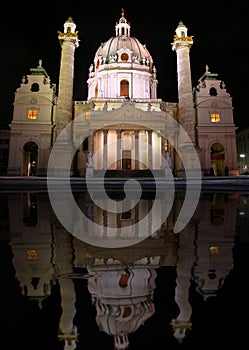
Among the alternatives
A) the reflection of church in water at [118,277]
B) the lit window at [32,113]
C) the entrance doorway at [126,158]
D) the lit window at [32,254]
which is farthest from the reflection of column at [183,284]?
the lit window at [32,113]

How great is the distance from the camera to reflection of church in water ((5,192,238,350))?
1337mm

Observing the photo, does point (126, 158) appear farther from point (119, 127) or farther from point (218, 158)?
point (218, 158)

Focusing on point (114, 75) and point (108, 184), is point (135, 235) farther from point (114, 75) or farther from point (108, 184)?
point (114, 75)

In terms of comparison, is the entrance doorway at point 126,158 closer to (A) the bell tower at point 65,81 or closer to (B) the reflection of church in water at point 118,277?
(A) the bell tower at point 65,81

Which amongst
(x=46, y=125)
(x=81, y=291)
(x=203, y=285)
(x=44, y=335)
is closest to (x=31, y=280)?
(x=81, y=291)

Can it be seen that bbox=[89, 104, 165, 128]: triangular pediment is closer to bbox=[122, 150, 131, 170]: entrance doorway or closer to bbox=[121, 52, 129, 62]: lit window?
bbox=[122, 150, 131, 170]: entrance doorway

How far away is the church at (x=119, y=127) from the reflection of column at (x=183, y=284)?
3098 cm

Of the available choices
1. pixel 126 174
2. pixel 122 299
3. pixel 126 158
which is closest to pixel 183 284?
pixel 122 299

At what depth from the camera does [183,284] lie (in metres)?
1.79

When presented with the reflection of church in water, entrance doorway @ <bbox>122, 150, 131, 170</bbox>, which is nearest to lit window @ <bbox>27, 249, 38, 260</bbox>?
the reflection of church in water

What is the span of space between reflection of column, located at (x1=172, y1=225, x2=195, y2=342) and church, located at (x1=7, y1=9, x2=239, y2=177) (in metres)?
31.0

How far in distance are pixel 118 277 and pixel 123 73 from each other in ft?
155

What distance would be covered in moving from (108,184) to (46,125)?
73.5ft

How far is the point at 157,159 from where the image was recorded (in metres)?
37.9
